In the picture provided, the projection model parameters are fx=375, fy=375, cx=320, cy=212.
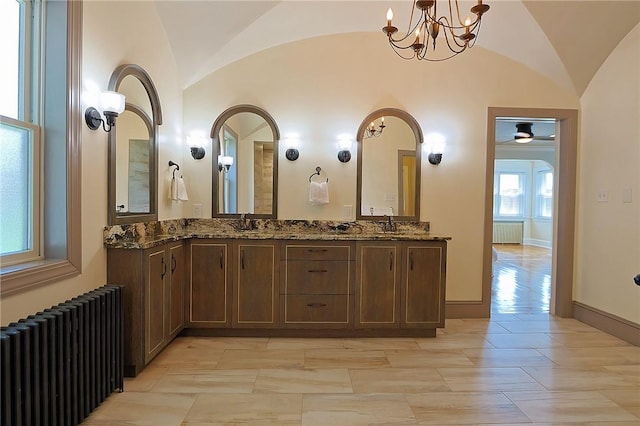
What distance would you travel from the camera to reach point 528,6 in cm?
330

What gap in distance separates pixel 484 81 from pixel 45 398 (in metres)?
4.36

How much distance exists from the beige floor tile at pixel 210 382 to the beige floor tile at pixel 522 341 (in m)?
2.13

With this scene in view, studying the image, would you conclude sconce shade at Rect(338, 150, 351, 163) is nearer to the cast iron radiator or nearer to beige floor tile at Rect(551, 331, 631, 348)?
the cast iron radiator

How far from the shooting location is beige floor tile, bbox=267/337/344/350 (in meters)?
3.19

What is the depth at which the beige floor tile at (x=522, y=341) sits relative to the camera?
3.23 meters

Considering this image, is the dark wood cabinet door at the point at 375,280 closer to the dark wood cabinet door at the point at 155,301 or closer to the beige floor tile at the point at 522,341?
the beige floor tile at the point at 522,341

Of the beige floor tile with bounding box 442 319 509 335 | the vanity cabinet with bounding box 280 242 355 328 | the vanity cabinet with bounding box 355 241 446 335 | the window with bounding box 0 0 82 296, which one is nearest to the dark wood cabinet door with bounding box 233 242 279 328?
the vanity cabinet with bounding box 280 242 355 328

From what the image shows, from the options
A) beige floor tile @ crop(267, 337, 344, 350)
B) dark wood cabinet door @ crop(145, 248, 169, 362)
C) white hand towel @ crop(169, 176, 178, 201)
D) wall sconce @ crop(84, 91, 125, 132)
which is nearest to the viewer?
wall sconce @ crop(84, 91, 125, 132)

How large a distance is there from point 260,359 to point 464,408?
149 centimetres

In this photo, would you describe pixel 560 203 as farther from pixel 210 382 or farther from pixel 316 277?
pixel 210 382

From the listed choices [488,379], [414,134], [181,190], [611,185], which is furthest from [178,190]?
[611,185]

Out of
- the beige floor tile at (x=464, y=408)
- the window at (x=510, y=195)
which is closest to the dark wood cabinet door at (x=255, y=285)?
the beige floor tile at (x=464, y=408)

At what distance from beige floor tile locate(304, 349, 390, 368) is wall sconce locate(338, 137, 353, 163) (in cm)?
186

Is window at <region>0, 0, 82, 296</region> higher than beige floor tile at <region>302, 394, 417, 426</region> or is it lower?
higher
